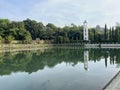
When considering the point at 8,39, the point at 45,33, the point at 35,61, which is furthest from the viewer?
the point at 45,33

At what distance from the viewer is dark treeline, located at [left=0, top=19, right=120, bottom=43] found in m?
52.7

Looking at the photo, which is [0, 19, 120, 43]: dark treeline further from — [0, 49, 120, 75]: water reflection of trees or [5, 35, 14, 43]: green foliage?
[0, 49, 120, 75]: water reflection of trees

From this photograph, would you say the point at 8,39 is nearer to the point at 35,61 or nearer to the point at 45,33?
the point at 45,33

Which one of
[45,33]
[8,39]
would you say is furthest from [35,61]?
[45,33]

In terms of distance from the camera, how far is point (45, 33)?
64750mm

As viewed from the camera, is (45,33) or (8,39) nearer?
(8,39)

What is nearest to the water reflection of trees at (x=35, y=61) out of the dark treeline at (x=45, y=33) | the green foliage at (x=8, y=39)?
the green foliage at (x=8, y=39)

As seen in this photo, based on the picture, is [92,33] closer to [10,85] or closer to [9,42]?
[9,42]

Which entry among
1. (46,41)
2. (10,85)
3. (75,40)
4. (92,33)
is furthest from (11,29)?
(10,85)

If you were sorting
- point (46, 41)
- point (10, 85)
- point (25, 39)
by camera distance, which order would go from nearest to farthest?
point (10, 85) → point (25, 39) → point (46, 41)

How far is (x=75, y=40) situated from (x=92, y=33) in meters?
5.14

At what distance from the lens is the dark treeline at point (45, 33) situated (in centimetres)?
5272

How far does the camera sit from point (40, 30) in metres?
63.7

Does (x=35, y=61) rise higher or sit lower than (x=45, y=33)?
lower
